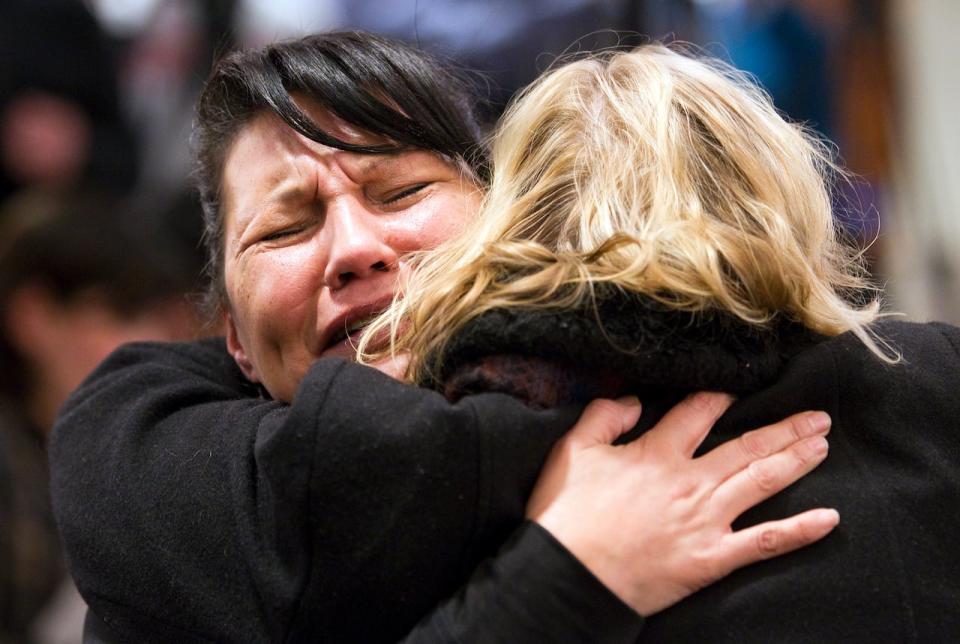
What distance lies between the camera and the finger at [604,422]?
0.95 m

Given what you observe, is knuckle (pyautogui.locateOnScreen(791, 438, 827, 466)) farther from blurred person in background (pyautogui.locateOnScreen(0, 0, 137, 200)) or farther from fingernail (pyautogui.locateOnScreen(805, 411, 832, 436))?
blurred person in background (pyautogui.locateOnScreen(0, 0, 137, 200))

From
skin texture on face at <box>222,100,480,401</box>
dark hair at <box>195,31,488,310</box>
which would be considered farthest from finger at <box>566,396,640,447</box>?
dark hair at <box>195,31,488,310</box>

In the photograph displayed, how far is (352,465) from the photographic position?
2.91 ft

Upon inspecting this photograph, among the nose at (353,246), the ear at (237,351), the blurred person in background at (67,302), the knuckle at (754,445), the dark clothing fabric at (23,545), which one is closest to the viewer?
the knuckle at (754,445)

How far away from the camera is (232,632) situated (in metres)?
0.96

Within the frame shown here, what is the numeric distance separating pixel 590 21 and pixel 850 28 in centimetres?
103

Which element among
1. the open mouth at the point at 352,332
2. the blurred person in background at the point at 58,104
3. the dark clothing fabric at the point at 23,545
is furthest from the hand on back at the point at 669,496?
the blurred person in background at the point at 58,104

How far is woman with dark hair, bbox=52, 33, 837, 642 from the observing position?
2.90 feet

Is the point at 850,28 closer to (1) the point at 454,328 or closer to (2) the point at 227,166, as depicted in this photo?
(2) the point at 227,166

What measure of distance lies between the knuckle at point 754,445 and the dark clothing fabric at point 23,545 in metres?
1.21

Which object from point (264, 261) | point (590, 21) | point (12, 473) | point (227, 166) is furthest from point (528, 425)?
point (590, 21)

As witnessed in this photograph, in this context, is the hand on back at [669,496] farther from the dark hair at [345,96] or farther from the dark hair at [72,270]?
the dark hair at [72,270]

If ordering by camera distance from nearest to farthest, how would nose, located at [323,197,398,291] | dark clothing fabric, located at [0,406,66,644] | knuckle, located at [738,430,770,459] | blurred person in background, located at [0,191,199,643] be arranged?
knuckle, located at [738,430,770,459] → nose, located at [323,197,398,291] → dark clothing fabric, located at [0,406,66,644] → blurred person in background, located at [0,191,199,643]

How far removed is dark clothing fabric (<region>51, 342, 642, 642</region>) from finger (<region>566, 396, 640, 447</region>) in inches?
0.5
